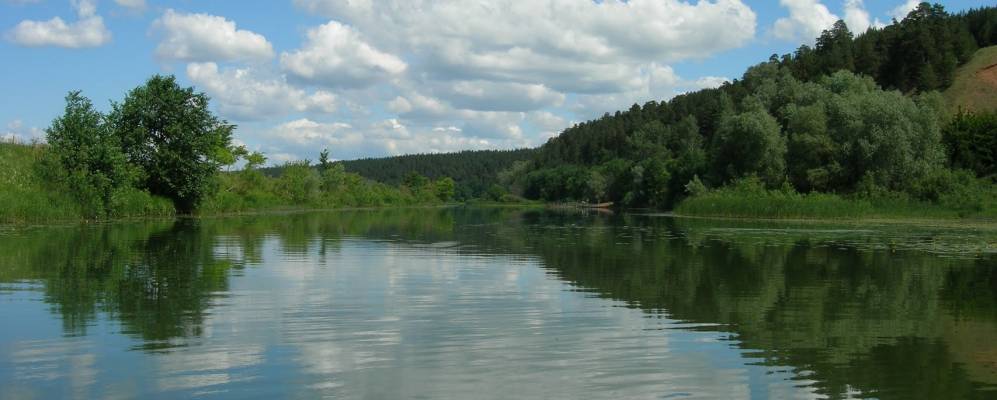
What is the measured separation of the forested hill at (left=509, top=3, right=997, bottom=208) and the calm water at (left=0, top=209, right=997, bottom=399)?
52065 mm

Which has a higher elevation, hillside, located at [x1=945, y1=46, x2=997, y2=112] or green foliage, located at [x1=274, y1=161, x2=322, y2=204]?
hillside, located at [x1=945, y1=46, x2=997, y2=112]

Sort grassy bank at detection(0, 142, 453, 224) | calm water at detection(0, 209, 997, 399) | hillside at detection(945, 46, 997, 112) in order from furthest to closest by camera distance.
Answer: hillside at detection(945, 46, 997, 112) < grassy bank at detection(0, 142, 453, 224) < calm water at detection(0, 209, 997, 399)

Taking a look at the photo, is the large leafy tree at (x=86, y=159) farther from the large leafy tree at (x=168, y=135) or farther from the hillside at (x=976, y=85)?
the hillside at (x=976, y=85)

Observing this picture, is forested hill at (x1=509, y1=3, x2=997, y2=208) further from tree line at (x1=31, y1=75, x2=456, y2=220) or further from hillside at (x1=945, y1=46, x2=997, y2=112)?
tree line at (x1=31, y1=75, x2=456, y2=220)

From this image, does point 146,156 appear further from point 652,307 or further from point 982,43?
point 982,43

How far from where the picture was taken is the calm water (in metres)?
9.35

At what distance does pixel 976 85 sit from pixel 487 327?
374 ft

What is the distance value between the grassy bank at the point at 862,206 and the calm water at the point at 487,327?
43.0 m

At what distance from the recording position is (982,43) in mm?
131250

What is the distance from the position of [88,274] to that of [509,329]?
37.5 feet

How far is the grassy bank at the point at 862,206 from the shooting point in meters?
66.8

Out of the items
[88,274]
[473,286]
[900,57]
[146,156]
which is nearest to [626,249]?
[473,286]

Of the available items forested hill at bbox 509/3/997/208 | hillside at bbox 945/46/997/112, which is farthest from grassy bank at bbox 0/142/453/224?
hillside at bbox 945/46/997/112

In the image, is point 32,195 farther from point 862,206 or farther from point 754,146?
point 754,146
